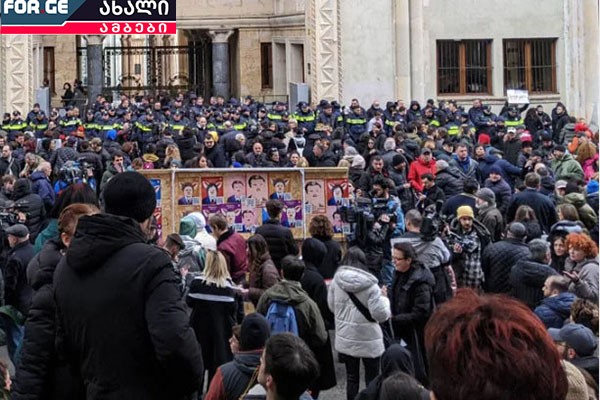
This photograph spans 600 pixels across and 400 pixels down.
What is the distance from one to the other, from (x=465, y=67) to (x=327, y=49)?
4.29m

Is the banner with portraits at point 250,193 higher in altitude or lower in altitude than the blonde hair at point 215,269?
higher

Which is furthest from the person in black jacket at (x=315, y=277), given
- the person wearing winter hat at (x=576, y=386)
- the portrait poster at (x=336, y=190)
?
the person wearing winter hat at (x=576, y=386)

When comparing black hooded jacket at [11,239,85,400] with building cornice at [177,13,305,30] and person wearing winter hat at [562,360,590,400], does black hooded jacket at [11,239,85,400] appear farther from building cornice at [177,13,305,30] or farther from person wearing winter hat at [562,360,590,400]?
building cornice at [177,13,305,30]

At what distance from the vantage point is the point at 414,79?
33594mm

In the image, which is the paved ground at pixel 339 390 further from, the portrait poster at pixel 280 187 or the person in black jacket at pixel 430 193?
the person in black jacket at pixel 430 193

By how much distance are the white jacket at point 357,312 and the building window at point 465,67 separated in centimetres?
2496

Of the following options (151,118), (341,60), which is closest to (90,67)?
(341,60)

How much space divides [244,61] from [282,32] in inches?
70.0

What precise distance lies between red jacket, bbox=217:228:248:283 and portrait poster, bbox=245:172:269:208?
390 cm

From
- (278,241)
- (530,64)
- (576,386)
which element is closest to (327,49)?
(530,64)

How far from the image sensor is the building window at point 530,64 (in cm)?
3512

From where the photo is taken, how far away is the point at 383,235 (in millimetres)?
14258

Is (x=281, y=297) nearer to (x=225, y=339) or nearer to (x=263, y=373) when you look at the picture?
(x=225, y=339)

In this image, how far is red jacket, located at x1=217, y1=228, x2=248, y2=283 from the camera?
40.6ft
